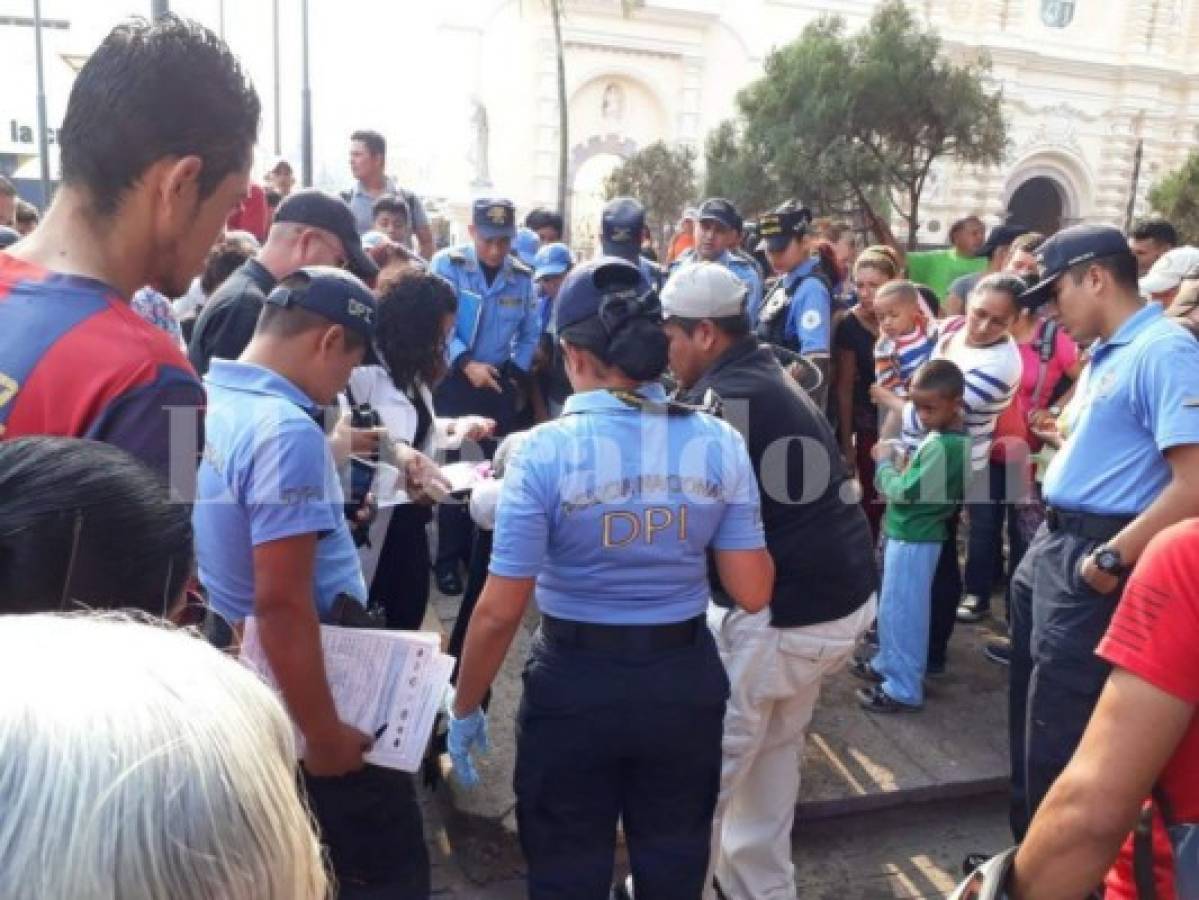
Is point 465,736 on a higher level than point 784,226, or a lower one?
lower

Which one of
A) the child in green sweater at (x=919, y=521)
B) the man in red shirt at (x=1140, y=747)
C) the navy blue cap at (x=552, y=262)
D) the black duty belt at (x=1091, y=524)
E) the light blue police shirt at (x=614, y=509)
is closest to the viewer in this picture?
the man in red shirt at (x=1140, y=747)

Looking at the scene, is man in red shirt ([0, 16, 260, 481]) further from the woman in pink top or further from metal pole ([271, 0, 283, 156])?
metal pole ([271, 0, 283, 156])

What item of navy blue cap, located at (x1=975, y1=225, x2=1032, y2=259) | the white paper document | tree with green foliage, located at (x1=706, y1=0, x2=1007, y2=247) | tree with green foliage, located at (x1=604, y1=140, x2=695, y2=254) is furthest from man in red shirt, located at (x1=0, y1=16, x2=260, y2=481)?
tree with green foliage, located at (x1=604, y1=140, x2=695, y2=254)

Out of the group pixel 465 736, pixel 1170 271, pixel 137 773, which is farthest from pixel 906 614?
pixel 137 773

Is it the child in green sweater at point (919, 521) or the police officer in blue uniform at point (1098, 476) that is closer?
the police officer in blue uniform at point (1098, 476)

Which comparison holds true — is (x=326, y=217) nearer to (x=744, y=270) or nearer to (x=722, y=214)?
(x=722, y=214)

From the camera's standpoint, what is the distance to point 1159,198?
72.9 feet

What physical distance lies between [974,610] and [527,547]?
12.8 ft

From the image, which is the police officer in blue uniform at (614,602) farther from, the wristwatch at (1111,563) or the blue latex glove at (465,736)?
the wristwatch at (1111,563)

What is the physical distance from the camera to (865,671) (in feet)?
14.8

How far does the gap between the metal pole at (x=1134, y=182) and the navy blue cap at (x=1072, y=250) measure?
37.9 m

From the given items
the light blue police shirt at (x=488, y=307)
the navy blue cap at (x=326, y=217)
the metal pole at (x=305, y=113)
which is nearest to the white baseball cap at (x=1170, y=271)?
the light blue police shirt at (x=488, y=307)

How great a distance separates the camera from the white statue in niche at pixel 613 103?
3741cm

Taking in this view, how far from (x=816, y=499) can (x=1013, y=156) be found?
1644 inches
